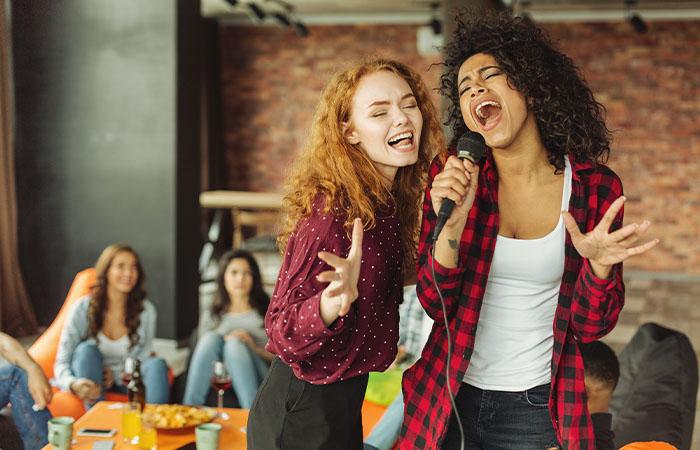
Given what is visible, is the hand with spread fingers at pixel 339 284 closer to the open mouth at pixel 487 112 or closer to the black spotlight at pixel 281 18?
the open mouth at pixel 487 112

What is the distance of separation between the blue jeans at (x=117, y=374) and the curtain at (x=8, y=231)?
209 centimetres

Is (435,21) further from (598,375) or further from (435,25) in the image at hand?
(598,375)

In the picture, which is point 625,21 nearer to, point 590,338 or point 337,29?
point 337,29

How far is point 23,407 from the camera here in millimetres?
2943

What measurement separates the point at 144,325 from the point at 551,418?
8.72ft

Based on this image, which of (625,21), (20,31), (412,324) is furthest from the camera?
(625,21)

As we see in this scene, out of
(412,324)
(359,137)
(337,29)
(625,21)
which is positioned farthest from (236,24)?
(359,137)

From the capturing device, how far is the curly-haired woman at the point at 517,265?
152cm

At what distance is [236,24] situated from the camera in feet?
35.2

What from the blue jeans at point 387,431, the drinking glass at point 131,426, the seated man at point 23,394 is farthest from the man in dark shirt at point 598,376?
the seated man at point 23,394

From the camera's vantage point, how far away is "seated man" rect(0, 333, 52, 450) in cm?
291

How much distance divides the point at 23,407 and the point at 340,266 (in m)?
2.11

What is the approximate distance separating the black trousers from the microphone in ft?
1.11

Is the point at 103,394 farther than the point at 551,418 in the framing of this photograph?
Yes
